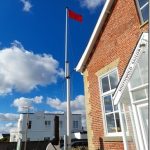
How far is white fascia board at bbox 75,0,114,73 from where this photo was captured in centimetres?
1130

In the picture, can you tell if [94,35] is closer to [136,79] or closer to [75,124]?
[136,79]

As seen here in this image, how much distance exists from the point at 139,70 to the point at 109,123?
367 centimetres

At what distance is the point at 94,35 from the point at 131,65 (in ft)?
15.6

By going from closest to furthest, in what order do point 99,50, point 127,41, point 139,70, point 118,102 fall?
point 139,70 → point 118,102 → point 127,41 → point 99,50

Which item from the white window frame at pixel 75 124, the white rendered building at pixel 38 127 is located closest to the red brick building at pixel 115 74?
the white rendered building at pixel 38 127

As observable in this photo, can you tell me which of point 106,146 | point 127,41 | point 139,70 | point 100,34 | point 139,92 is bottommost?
point 106,146

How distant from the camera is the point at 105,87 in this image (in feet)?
35.4

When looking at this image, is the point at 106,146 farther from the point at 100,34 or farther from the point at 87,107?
the point at 100,34

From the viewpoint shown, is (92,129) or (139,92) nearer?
(139,92)

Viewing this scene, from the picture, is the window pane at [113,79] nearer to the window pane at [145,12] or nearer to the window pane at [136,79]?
the window pane at [136,79]

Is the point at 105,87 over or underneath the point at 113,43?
underneath

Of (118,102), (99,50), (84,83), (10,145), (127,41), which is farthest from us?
(10,145)

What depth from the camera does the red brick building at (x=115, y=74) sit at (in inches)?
296

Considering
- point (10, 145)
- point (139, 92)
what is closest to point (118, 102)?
point (139, 92)
